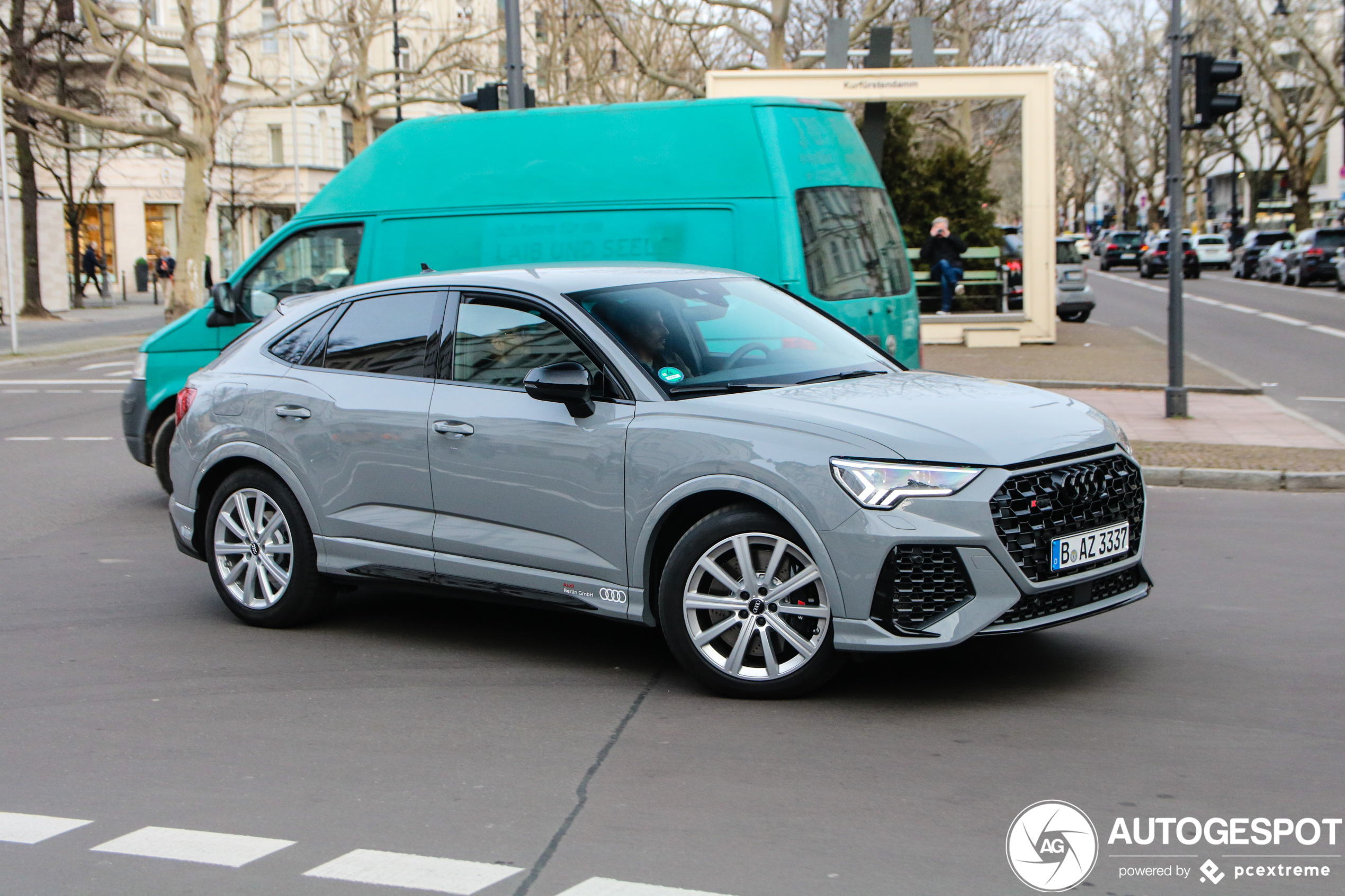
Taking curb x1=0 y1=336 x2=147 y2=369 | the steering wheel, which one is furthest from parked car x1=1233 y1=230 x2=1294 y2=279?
the steering wheel

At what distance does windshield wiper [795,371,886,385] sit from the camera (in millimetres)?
5977

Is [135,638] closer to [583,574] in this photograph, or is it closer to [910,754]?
[583,574]

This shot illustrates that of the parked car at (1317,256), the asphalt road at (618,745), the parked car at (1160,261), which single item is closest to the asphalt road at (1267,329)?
the parked car at (1317,256)

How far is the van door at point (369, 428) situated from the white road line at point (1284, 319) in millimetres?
25226

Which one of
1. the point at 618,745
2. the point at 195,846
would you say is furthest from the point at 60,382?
the point at 195,846

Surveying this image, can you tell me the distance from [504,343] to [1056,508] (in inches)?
90.7

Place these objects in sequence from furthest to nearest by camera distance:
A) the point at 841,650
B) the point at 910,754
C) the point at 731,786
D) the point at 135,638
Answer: the point at 135,638, the point at 841,650, the point at 910,754, the point at 731,786

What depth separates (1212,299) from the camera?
3931 centimetres

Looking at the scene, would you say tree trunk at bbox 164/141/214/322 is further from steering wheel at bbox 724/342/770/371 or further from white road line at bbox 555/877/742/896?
white road line at bbox 555/877/742/896

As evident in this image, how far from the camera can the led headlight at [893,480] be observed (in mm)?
5078

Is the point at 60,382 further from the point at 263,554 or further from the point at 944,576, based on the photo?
the point at 944,576

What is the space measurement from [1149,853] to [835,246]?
6.38 m

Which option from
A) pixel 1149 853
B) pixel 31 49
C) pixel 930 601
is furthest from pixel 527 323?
pixel 31 49

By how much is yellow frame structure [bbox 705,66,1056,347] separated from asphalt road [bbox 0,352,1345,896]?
15.7m
